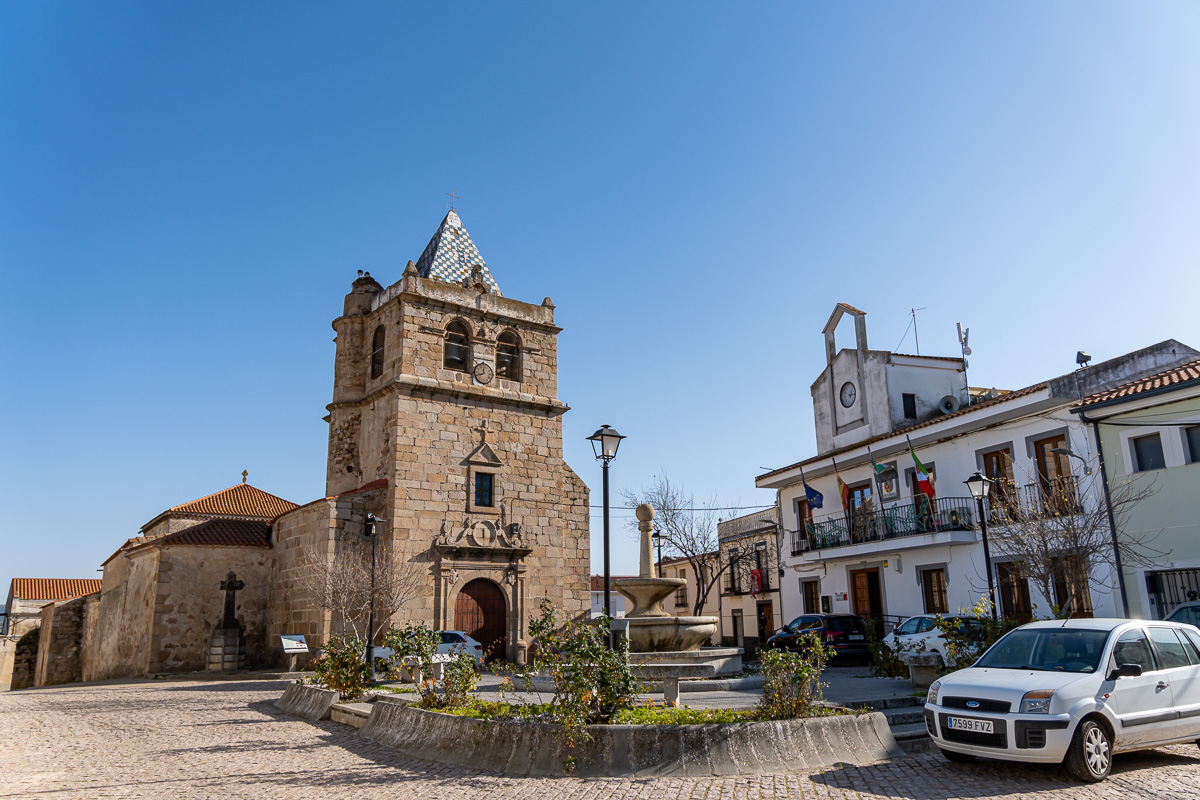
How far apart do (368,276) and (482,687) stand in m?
18.2

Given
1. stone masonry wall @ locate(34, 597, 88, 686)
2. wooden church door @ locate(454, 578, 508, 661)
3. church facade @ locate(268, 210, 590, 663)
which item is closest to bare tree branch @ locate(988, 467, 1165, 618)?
church facade @ locate(268, 210, 590, 663)

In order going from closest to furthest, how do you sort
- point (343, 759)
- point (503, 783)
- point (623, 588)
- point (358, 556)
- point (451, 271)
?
point (503, 783) → point (343, 759) → point (623, 588) → point (358, 556) → point (451, 271)

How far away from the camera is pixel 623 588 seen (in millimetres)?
13344

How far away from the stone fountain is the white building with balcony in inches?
295

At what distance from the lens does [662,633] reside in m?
13.0

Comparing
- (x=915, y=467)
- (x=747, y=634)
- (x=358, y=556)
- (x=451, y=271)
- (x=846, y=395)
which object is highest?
(x=451, y=271)

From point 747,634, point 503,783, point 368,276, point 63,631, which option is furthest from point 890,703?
point 63,631

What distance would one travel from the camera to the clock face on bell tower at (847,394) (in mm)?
27312

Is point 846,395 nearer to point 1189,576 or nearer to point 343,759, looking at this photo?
point 1189,576

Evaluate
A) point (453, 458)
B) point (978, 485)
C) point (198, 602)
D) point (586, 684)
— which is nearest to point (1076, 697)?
point (586, 684)

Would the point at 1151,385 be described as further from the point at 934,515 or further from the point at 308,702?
the point at 308,702

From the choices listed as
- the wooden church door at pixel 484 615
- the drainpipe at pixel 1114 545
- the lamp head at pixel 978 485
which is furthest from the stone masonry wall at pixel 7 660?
the drainpipe at pixel 1114 545

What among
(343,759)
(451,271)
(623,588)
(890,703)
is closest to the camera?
(343,759)

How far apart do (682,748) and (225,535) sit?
A: 21.9 m
